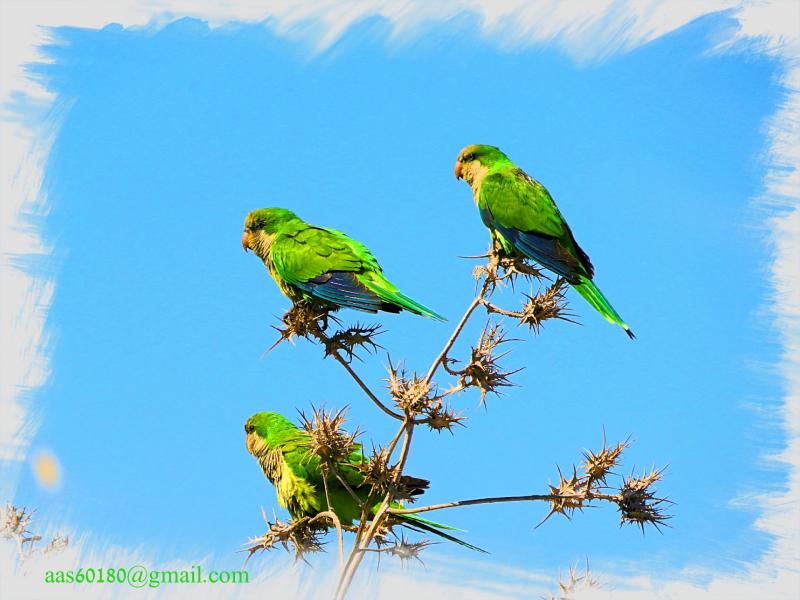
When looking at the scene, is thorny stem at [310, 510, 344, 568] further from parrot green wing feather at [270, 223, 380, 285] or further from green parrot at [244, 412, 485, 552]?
parrot green wing feather at [270, 223, 380, 285]

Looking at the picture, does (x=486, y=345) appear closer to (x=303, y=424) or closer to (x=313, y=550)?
(x=303, y=424)

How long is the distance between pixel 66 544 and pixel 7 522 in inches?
46.6

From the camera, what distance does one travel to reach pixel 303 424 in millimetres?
5801

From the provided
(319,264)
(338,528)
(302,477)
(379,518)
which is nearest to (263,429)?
(302,477)

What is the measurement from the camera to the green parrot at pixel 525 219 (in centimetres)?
745

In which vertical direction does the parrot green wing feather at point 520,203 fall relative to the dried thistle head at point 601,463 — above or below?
above

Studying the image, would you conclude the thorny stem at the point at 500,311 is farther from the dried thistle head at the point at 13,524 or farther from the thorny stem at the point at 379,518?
the dried thistle head at the point at 13,524

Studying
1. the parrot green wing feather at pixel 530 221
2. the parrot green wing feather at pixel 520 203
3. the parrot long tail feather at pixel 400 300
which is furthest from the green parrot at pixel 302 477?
the parrot green wing feather at pixel 520 203

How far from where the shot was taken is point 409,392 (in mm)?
5547

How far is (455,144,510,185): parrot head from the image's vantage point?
370 inches

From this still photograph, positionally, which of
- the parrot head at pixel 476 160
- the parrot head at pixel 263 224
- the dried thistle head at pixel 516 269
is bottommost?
the dried thistle head at pixel 516 269

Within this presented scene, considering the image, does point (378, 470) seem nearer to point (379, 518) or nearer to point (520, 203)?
point (379, 518)

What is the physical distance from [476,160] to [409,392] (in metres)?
4.68

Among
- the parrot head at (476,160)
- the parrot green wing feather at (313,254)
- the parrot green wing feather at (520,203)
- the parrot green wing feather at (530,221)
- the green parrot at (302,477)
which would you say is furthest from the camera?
the parrot head at (476,160)
